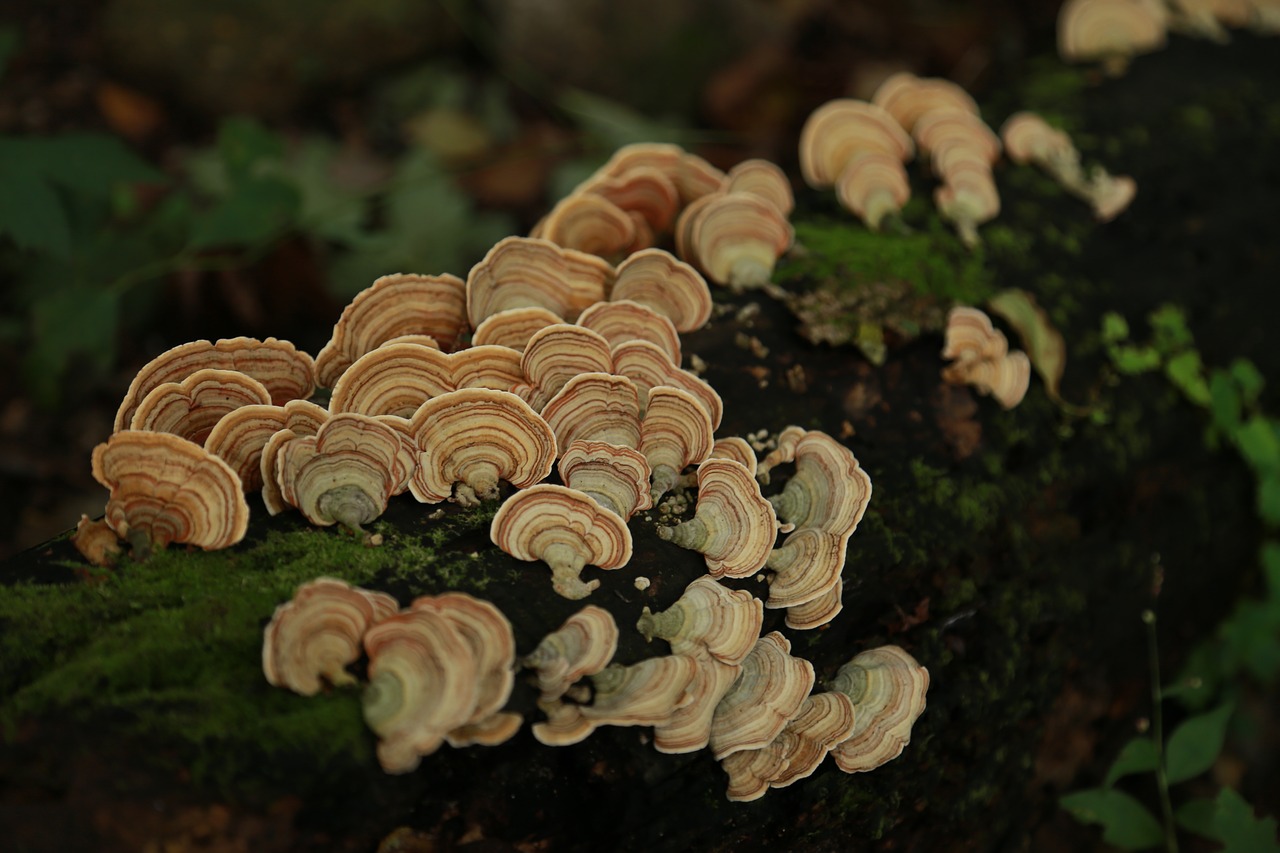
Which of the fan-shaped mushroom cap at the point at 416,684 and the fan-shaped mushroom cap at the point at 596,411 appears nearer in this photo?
the fan-shaped mushroom cap at the point at 416,684

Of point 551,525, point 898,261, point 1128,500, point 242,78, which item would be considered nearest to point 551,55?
point 242,78

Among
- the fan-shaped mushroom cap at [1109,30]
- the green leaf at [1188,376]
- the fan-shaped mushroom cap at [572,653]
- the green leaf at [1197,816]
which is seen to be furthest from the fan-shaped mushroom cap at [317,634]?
the fan-shaped mushroom cap at [1109,30]

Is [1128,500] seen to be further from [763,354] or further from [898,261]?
[763,354]

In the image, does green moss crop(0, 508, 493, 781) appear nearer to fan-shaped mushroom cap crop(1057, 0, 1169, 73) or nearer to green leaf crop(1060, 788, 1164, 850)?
green leaf crop(1060, 788, 1164, 850)

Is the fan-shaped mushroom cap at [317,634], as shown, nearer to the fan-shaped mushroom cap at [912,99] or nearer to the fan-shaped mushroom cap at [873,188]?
the fan-shaped mushroom cap at [873,188]

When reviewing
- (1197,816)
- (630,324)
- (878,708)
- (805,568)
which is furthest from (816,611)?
(1197,816)
